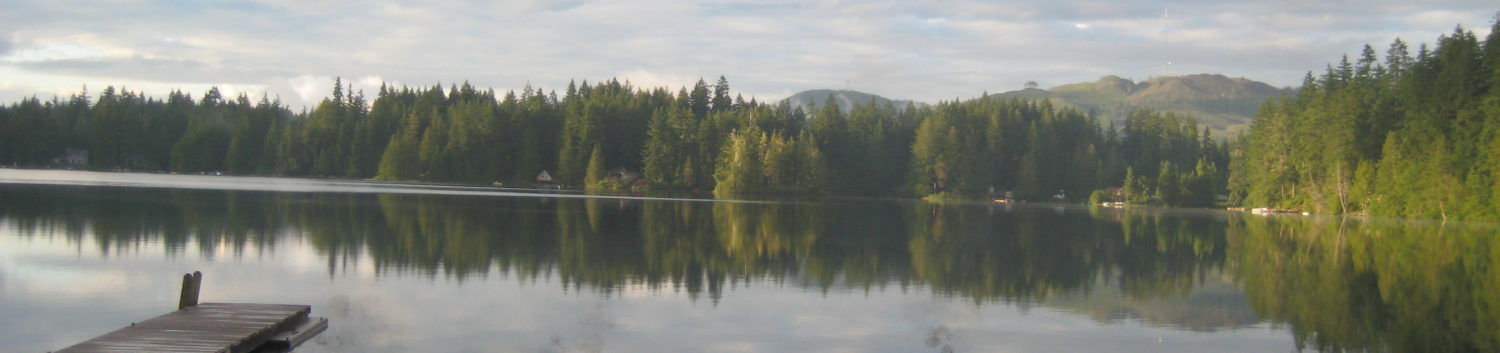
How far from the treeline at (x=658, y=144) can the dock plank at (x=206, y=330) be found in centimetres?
8679

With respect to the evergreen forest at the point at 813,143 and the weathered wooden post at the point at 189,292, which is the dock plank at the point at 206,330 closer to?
the weathered wooden post at the point at 189,292

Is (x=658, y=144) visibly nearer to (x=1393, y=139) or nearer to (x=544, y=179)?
(x=544, y=179)

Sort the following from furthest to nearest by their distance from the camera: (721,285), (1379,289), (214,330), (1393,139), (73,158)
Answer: (73,158)
(1393,139)
(1379,289)
(721,285)
(214,330)

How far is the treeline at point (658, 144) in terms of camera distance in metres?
117

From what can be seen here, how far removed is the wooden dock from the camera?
13305 millimetres

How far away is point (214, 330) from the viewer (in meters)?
14.5

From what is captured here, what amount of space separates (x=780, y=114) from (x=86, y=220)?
95.6 metres

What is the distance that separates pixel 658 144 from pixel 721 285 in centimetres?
9469

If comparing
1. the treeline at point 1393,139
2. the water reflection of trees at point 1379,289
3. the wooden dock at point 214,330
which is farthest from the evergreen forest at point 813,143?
the wooden dock at point 214,330

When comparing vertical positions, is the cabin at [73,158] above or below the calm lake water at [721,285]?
above

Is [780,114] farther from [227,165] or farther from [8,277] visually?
[8,277]

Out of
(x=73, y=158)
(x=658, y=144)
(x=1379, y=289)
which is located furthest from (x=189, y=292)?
(x=73, y=158)

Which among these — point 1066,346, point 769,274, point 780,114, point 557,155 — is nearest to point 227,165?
point 557,155

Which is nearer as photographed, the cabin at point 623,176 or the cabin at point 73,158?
the cabin at point 623,176
